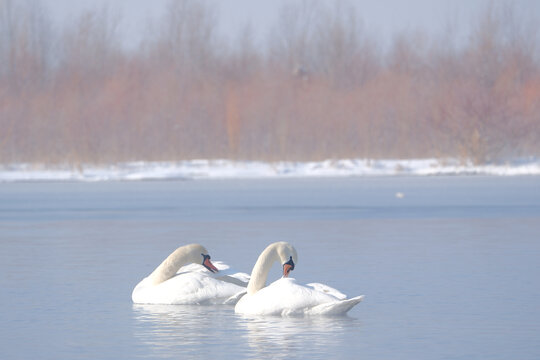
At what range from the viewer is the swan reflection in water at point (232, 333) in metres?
5.68

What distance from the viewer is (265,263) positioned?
7094 millimetres

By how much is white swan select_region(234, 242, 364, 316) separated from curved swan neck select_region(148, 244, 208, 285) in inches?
29.7

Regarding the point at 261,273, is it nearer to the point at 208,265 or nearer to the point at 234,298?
the point at 234,298

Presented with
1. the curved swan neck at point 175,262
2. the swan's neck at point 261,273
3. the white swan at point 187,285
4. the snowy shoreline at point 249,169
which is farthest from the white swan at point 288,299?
the snowy shoreline at point 249,169

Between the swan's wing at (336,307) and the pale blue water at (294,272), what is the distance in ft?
0.21

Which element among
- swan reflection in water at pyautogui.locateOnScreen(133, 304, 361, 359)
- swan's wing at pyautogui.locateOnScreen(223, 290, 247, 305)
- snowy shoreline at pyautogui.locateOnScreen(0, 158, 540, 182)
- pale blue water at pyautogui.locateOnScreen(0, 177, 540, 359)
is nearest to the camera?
swan reflection in water at pyautogui.locateOnScreen(133, 304, 361, 359)

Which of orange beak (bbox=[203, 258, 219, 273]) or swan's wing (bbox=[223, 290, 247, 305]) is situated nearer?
Result: swan's wing (bbox=[223, 290, 247, 305])

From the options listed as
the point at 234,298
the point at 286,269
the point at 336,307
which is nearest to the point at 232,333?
the point at 336,307

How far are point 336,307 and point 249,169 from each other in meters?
21.7

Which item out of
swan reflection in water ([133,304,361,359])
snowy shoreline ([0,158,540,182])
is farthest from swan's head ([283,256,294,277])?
snowy shoreline ([0,158,540,182])

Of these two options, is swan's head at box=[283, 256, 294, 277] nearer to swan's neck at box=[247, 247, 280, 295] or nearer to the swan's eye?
swan's neck at box=[247, 247, 280, 295]

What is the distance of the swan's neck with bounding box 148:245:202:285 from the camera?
7617mm

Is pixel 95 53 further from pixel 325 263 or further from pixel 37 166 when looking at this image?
pixel 325 263

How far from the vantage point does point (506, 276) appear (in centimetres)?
838
